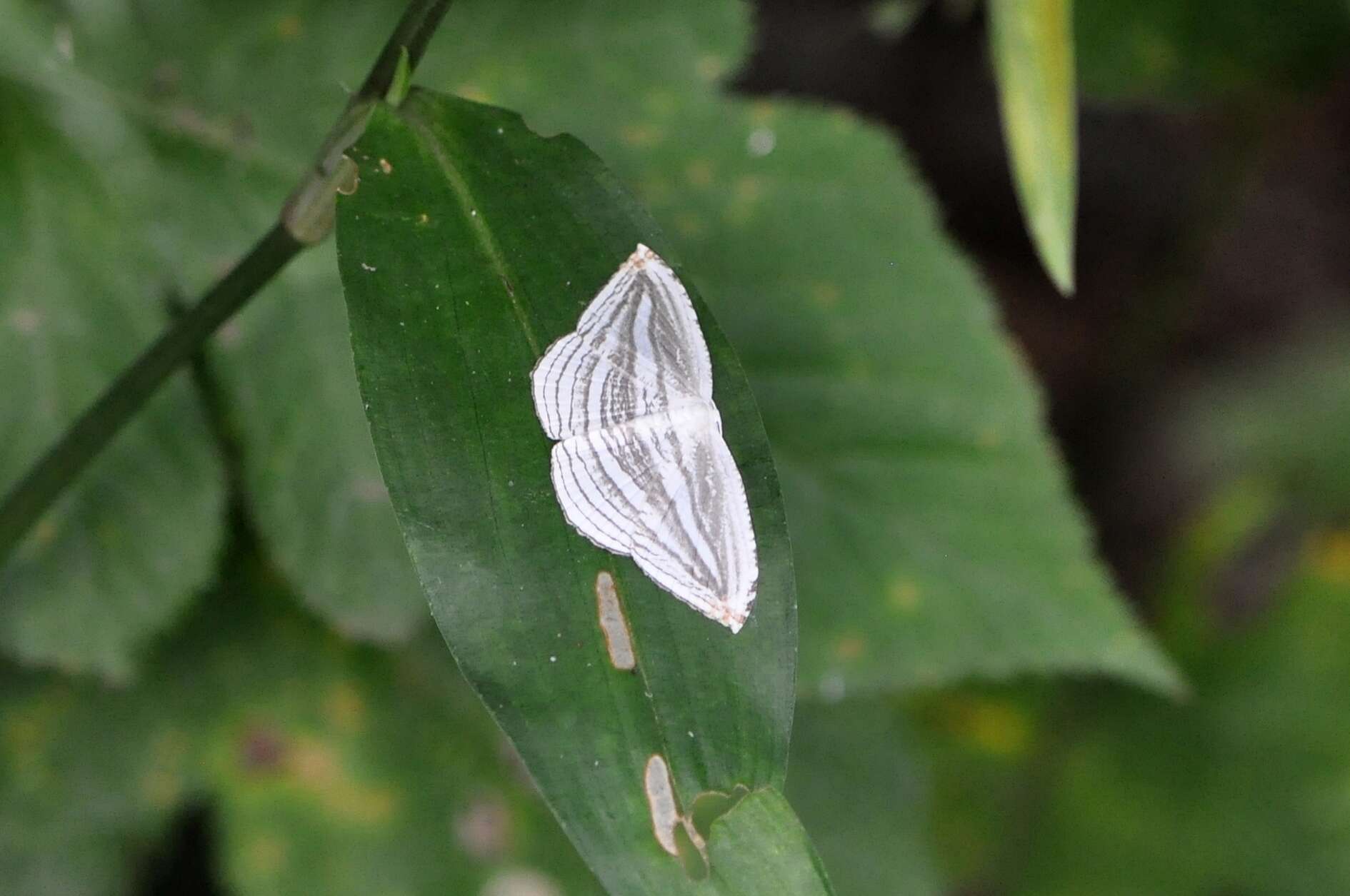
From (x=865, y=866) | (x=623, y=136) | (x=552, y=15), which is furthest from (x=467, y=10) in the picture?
(x=865, y=866)

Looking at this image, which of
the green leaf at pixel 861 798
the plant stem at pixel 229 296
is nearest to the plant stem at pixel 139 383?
the plant stem at pixel 229 296

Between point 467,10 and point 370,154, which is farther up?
point 467,10

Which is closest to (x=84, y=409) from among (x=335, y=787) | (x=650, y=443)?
(x=335, y=787)

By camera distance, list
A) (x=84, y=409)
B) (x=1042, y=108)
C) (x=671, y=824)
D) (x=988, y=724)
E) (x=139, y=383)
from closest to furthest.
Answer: (x=671, y=824) → (x=139, y=383) → (x=1042, y=108) → (x=84, y=409) → (x=988, y=724)

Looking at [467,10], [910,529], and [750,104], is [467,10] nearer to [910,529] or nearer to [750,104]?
[750,104]

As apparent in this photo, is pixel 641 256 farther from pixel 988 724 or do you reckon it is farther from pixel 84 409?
pixel 988 724

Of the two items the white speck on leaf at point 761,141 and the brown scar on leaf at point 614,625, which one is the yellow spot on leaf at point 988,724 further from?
the brown scar on leaf at point 614,625
